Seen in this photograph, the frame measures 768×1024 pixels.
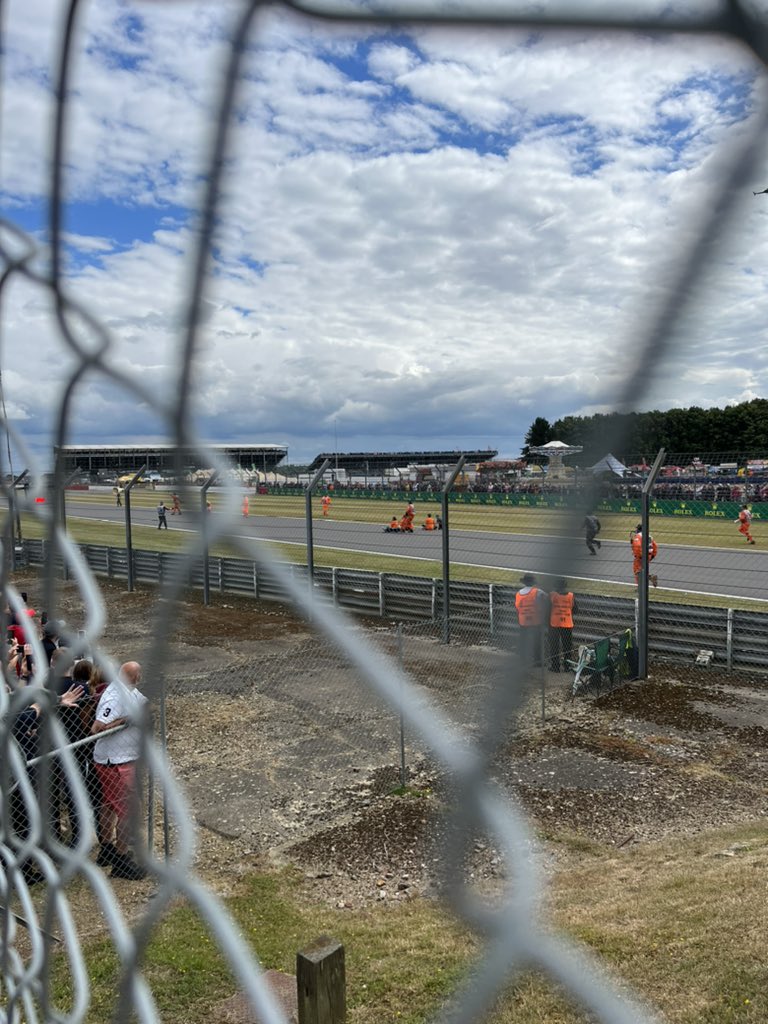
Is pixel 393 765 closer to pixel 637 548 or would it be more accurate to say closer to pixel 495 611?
pixel 637 548

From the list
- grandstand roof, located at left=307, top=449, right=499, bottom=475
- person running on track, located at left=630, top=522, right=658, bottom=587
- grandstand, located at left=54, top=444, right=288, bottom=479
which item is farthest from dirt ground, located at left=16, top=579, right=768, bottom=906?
grandstand, located at left=54, top=444, right=288, bottom=479

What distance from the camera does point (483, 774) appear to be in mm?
666

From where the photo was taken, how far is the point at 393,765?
6367 mm

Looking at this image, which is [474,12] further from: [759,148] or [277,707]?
[277,707]

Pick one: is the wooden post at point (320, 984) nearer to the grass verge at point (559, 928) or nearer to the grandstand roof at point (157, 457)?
the grass verge at point (559, 928)

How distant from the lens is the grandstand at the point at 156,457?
76cm

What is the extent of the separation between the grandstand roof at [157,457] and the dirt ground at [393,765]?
7.22 feet

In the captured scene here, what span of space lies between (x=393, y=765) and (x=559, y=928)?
9.71 ft

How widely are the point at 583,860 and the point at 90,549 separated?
1650 centimetres

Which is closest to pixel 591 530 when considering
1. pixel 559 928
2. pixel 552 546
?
pixel 552 546

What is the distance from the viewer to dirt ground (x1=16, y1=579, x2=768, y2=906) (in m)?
5.02

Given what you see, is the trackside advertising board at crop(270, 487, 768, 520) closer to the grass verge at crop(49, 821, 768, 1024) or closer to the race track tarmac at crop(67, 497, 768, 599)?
the race track tarmac at crop(67, 497, 768, 599)

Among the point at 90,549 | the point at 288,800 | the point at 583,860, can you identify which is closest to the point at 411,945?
the point at 583,860

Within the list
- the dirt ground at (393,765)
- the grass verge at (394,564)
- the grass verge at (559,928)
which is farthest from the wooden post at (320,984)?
the grass verge at (394,564)
